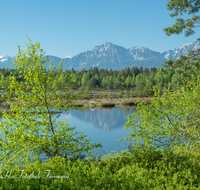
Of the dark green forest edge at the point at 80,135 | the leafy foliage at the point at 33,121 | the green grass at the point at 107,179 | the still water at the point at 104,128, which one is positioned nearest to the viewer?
the green grass at the point at 107,179

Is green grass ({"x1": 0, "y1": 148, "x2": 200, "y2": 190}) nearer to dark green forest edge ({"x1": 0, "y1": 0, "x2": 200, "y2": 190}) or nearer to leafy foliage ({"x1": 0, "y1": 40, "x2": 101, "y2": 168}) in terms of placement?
dark green forest edge ({"x1": 0, "y1": 0, "x2": 200, "y2": 190})

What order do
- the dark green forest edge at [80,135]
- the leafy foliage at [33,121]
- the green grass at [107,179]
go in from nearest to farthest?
the green grass at [107,179] < the dark green forest edge at [80,135] < the leafy foliage at [33,121]

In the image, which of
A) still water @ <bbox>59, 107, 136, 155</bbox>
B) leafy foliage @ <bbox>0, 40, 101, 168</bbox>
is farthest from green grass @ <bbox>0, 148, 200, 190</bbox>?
still water @ <bbox>59, 107, 136, 155</bbox>

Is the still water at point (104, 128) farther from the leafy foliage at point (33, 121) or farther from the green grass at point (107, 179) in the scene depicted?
the green grass at point (107, 179)

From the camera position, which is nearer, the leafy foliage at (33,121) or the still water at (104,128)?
the leafy foliage at (33,121)

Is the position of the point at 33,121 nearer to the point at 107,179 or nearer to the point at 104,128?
the point at 107,179

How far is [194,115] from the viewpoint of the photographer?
10.9 meters

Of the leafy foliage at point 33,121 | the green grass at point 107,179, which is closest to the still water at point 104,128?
the leafy foliage at point 33,121

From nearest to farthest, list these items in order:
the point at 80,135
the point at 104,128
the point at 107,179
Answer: the point at 107,179 < the point at 80,135 < the point at 104,128

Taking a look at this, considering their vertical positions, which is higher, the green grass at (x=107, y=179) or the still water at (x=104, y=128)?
the green grass at (x=107, y=179)

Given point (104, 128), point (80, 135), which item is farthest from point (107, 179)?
point (104, 128)

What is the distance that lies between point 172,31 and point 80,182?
10.4m

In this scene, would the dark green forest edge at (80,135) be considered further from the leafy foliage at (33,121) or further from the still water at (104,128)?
the still water at (104,128)

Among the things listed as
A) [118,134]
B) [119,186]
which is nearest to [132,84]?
[118,134]
